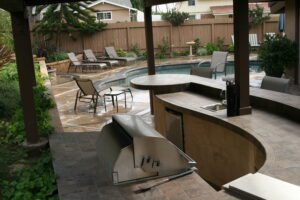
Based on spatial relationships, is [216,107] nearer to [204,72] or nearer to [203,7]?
[204,72]

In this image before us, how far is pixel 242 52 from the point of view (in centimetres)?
431

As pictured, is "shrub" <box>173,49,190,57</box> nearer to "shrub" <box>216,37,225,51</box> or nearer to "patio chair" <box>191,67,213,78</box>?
"shrub" <box>216,37,225,51</box>

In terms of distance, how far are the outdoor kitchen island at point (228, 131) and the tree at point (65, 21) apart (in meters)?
13.7

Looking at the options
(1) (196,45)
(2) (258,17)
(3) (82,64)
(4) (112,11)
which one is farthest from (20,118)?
(4) (112,11)

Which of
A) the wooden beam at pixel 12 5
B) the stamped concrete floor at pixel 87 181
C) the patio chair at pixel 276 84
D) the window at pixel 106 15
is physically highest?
the window at pixel 106 15

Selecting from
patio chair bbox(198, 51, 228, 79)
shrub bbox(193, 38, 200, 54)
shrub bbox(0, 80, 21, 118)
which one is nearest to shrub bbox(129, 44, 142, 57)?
shrub bbox(193, 38, 200, 54)

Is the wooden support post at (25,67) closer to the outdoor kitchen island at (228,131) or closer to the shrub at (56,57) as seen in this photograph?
the outdoor kitchen island at (228,131)

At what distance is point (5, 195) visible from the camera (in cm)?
336

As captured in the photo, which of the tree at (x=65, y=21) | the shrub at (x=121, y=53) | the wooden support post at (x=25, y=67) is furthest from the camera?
the shrub at (x=121, y=53)

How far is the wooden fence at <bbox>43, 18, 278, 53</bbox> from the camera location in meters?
20.1

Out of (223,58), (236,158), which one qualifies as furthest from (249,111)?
(223,58)

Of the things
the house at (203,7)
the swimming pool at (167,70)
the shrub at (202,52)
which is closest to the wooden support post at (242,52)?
the swimming pool at (167,70)

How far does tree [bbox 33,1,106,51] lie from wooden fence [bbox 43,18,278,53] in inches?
22.5

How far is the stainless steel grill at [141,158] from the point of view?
2678 mm
